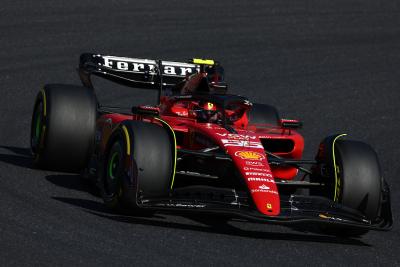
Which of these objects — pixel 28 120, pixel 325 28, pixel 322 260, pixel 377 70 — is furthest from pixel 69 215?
pixel 325 28

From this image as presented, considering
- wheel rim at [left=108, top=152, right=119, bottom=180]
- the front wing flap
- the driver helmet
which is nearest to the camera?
the front wing flap

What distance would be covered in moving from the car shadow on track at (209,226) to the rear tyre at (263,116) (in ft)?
9.34

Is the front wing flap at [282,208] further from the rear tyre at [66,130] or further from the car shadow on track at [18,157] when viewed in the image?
the car shadow on track at [18,157]

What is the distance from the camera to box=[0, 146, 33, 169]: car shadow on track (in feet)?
43.8

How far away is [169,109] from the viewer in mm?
12898

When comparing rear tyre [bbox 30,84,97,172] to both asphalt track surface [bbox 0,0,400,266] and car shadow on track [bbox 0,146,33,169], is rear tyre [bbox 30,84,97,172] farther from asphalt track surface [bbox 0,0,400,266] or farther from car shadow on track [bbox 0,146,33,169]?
car shadow on track [bbox 0,146,33,169]

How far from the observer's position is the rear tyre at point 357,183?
11.3 m

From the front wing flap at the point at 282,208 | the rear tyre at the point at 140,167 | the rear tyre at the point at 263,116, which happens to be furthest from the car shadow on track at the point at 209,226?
the rear tyre at the point at 263,116

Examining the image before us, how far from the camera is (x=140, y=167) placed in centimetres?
1073

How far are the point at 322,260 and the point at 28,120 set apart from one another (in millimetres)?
7135

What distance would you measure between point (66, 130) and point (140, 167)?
2029 millimetres

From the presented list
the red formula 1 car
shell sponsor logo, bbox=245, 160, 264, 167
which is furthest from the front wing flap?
shell sponsor logo, bbox=245, 160, 264, 167

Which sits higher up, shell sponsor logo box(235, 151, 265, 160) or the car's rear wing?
the car's rear wing

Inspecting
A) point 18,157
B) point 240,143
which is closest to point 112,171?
point 240,143
